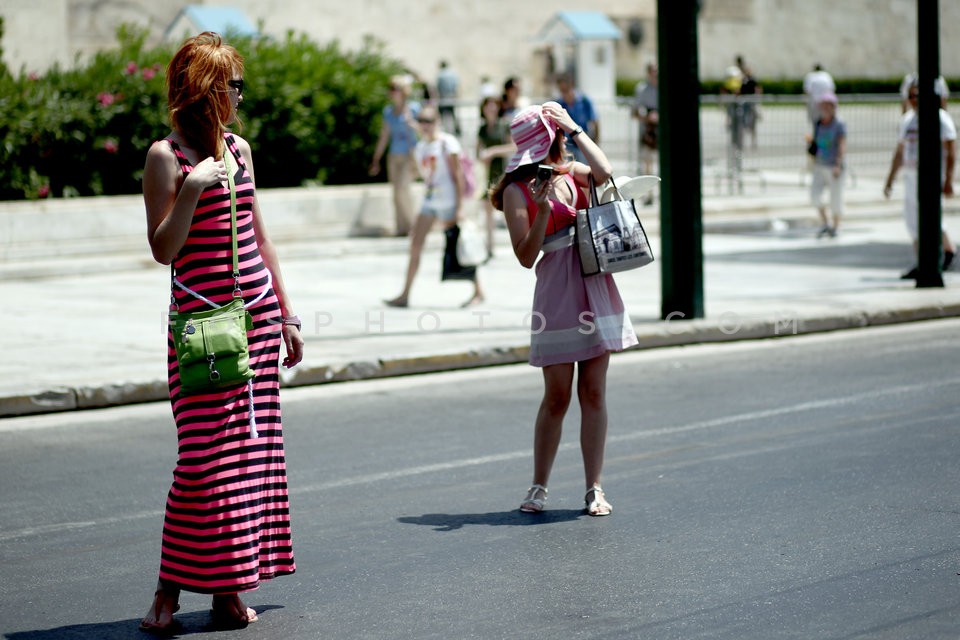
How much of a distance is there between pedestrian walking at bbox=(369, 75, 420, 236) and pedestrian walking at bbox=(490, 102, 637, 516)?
11.7m

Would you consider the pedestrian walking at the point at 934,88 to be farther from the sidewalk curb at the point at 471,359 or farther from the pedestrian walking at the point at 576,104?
the pedestrian walking at the point at 576,104

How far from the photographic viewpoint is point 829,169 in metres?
19.5

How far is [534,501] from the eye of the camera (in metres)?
6.71

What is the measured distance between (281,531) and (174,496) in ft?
1.21

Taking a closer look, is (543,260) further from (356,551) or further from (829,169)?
(829,169)

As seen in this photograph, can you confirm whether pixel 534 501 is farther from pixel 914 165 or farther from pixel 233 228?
pixel 914 165

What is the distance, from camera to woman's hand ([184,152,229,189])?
4844 mm

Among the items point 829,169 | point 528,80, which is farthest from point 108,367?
point 528,80

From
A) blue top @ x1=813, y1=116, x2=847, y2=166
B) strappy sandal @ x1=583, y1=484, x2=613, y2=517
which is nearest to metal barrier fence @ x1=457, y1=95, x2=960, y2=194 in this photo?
blue top @ x1=813, y1=116, x2=847, y2=166

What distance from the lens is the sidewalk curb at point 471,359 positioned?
9.37 meters

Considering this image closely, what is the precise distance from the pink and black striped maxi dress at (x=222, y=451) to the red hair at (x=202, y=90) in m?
0.08

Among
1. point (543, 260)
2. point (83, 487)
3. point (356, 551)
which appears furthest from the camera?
point (83, 487)

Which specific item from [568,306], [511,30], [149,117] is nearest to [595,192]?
[568,306]

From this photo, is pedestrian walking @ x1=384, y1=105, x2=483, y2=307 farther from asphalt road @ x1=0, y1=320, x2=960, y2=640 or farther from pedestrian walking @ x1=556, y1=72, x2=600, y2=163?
pedestrian walking @ x1=556, y1=72, x2=600, y2=163
